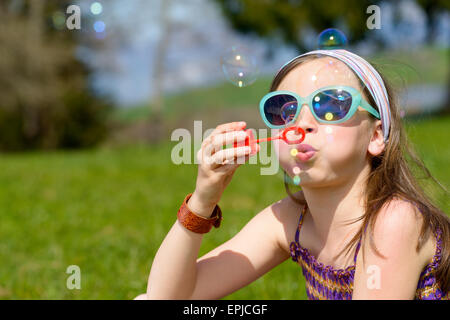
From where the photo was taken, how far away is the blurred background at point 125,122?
9.80ft

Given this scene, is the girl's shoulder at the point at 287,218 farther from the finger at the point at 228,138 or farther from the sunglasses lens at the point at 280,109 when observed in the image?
the finger at the point at 228,138

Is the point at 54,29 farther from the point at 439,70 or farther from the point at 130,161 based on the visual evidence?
the point at 439,70

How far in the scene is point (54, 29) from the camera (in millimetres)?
20562

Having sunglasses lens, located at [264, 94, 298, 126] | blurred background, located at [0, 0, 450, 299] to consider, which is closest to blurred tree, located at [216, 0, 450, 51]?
blurred background, located at [0, 0, 450, 299]

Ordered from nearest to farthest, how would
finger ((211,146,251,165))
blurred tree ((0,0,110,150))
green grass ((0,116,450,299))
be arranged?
finger ((211,146,251,165)) < green grass ((0,116,450,299)) < blurred tree ((0,0,110,150))

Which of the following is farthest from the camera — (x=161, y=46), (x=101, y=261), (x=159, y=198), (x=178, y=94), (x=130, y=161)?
(x=178, y=94)

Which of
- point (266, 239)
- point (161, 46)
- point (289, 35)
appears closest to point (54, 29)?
point (161, 46)

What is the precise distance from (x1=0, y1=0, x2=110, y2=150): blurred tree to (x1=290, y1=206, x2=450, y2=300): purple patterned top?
55.4 ft

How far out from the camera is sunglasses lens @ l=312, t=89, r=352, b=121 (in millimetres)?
1444

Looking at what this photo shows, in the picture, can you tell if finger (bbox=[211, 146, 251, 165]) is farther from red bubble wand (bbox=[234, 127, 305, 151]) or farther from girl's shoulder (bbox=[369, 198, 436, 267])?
girl's shoulder (bbox=[369, 198, 436, 267])

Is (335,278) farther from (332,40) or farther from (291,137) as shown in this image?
(332,40)

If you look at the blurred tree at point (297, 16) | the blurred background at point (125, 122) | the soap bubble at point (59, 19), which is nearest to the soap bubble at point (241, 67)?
the blurred background at point (125, 122)
